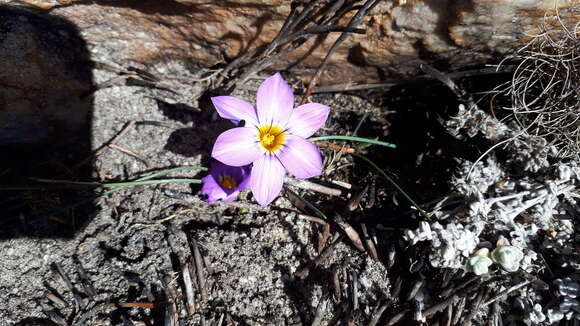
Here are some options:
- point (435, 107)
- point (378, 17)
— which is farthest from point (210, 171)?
point (435, 107)

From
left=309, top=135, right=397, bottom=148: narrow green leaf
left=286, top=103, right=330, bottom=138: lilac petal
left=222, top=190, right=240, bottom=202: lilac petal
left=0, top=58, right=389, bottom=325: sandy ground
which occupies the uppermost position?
left=286, top=103, right=330, bottom=138: lilac petal

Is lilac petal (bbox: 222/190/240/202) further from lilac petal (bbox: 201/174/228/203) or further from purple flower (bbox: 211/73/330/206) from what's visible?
purple flower (bbox: 211/73/330/206)

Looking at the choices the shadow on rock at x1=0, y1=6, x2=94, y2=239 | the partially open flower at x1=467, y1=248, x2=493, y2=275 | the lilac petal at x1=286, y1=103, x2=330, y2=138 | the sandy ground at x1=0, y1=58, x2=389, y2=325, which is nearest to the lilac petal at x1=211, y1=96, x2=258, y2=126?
the lilac petal at x1=286, y1=103, x2=330, y2=138

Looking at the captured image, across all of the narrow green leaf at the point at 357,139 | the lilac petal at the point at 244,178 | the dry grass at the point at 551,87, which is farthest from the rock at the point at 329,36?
the lilac petal at the point at 244,178

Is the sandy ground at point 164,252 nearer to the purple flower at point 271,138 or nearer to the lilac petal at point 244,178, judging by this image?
the lilac petal at point 244,178

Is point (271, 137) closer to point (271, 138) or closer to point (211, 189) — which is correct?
point (271, 138)

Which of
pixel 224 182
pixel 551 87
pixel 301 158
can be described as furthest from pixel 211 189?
pixel 551 87
